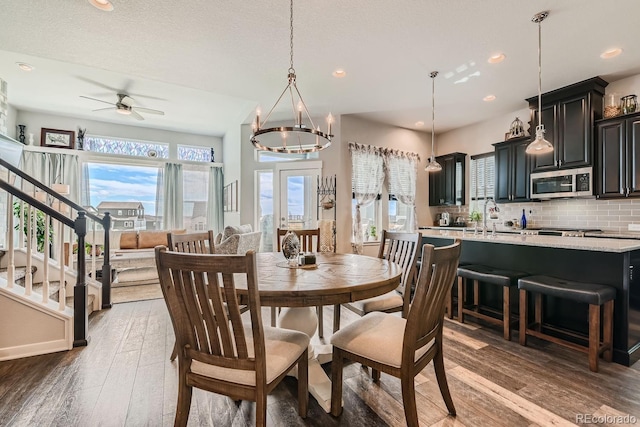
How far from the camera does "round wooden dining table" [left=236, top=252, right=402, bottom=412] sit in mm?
1444

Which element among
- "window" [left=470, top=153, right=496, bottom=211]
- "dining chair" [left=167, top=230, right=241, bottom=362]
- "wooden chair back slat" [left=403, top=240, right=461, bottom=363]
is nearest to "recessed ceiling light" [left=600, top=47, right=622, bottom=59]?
"window" [left=470, top=153, right=496, bottom=211]

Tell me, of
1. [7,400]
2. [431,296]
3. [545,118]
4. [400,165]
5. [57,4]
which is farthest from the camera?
[400,165]

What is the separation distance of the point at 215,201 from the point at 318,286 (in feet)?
21.6

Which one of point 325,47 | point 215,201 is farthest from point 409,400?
point 215,201

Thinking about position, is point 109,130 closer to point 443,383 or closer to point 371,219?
point 371,219

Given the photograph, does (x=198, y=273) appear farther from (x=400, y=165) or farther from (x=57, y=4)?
(x=400, y=165)

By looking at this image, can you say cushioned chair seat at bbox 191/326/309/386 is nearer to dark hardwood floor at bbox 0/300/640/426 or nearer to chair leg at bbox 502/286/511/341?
dark hardwood floor at bbox 0/300/640/426

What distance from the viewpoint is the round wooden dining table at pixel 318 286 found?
4.74 ft

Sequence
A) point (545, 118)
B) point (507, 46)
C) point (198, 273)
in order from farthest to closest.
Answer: point (545, 118) < point (507, 46) < point (198, 273)

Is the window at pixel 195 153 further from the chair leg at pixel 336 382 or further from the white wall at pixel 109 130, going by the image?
the chair leg at pixel 336 382

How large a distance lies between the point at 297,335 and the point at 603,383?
2.19 metres

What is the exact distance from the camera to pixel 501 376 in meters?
2.11

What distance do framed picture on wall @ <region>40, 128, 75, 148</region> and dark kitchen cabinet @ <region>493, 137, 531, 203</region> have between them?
8.46 m

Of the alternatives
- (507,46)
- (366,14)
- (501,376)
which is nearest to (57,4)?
(366,14)
